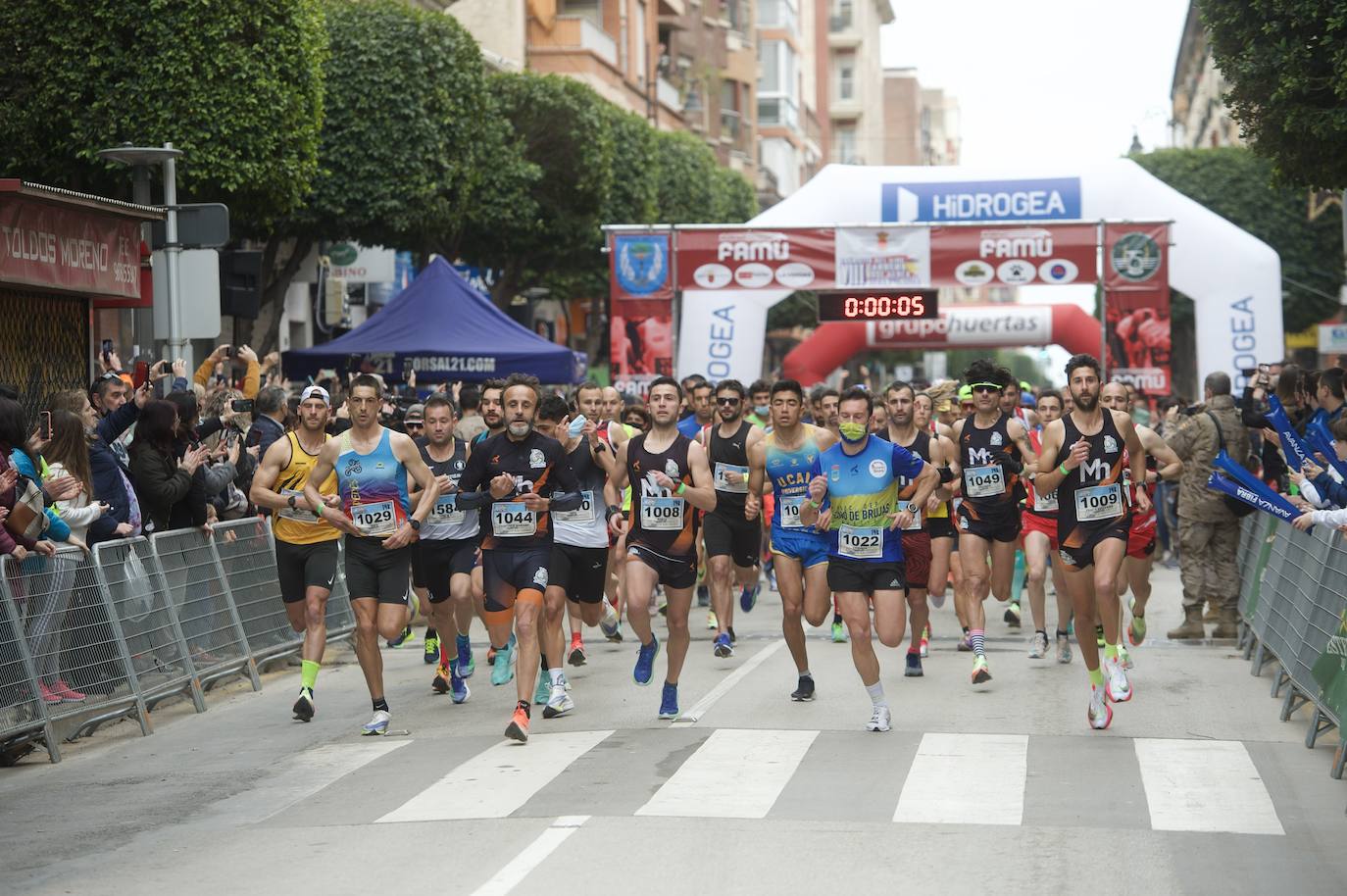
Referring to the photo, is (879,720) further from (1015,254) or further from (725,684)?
(1015,254)

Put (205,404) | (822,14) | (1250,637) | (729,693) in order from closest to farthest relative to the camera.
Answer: (729,693), (1250,637), (205,404), (822,14)

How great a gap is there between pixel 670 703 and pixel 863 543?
1.43 meters

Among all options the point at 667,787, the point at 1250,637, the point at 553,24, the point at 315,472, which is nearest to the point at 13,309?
the point at 315,472

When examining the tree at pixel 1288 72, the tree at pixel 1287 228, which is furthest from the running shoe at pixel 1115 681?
the tree at pixel 1287 228

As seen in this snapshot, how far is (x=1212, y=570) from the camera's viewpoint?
50.8 feet

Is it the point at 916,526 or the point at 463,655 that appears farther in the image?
the point at 916,526

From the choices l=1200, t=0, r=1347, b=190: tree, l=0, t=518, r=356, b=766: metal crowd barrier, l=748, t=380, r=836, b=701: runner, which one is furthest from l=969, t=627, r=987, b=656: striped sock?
l=0, t=518, r=356, b=766: metal crowd barrier

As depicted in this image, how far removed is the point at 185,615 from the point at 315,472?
71.7 inches

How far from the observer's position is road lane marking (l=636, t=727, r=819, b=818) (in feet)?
27.5

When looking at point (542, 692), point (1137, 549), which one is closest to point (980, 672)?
point (1137, 549)

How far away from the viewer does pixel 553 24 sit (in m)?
47.3

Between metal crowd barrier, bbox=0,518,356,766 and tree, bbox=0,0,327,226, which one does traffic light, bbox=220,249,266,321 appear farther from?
tree, bbox=0,0,327,226

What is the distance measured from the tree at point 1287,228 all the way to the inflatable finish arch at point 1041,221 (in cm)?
2507

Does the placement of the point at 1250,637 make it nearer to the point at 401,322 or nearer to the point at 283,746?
the point at 283,746
